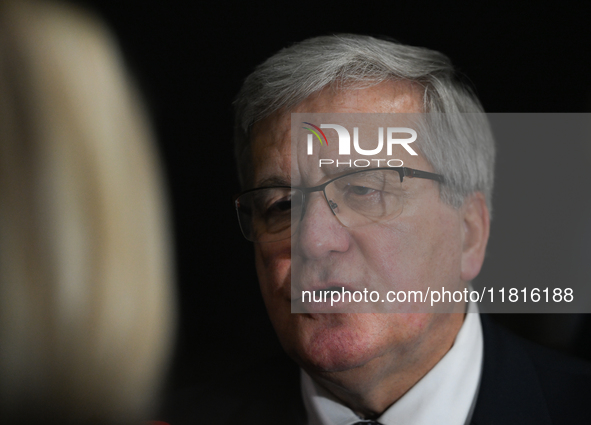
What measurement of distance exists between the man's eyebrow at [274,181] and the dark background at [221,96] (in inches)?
8.1

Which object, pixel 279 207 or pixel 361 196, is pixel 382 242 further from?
pixel 279 207

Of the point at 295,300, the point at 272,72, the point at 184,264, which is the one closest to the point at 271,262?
the point at 295,300

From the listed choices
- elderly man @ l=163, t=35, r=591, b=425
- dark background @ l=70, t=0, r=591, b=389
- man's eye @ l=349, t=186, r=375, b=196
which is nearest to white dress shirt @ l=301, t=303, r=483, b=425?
elderly man @ l=163, t=35, r=591, b=425

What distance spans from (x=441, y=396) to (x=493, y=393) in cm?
10

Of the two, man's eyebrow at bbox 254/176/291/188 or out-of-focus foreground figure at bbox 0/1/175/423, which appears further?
out-of-focus foreground figure at bbox 0/1/175/423

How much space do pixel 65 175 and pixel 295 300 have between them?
1.86 ft

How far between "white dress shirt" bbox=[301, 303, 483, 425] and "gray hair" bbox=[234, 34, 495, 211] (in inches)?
11.9

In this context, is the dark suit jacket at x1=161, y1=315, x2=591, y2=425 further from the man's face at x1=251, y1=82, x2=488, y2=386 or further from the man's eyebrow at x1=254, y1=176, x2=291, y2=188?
the man's eyebrow at x1=254, y1=176, x2=291, y2=188

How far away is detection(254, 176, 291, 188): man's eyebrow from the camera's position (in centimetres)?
80

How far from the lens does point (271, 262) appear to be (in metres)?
0.83

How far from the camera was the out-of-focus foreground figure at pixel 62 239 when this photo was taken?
91cm

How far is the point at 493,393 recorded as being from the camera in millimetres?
820

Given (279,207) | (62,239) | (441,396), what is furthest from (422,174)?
(62,239)

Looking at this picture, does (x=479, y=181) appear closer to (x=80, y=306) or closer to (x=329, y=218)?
(x=329, y=218)
